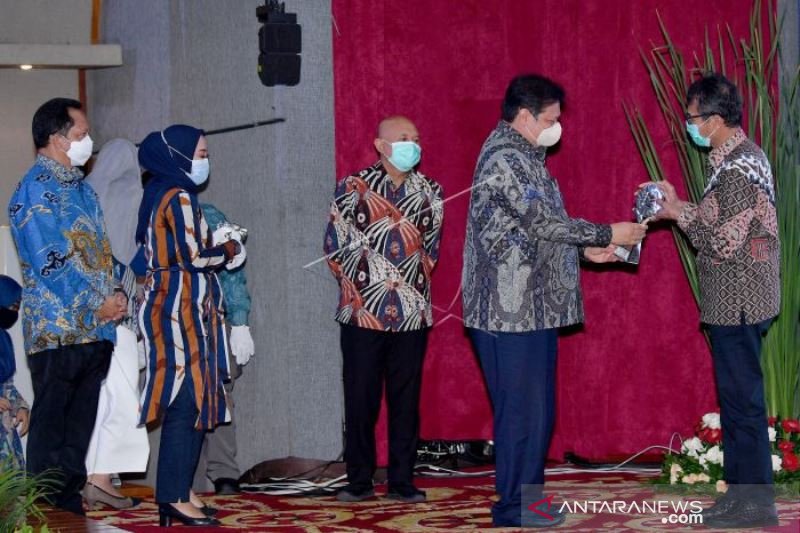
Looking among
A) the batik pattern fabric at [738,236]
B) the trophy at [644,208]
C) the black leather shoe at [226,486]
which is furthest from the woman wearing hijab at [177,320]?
the batik pattern fabric at [738,236]

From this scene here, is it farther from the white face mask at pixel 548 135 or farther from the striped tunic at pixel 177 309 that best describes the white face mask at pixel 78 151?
the white face mask at pixel 548 135

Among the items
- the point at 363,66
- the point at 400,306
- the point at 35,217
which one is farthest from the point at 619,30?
the point at 35,217

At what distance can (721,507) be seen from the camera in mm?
4844

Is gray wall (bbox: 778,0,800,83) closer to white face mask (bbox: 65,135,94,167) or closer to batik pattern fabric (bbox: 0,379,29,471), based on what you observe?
white face mask (bbox: 65,135,94,167)

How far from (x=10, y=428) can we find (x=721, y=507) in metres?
2.69

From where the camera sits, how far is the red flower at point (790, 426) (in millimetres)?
5680

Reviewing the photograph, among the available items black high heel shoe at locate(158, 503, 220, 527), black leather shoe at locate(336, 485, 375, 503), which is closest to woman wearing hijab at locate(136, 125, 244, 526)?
black high heel shoe at locate(158, 503, 220, 527)

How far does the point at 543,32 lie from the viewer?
6707 mm

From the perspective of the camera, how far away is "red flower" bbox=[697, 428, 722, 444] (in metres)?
5.76

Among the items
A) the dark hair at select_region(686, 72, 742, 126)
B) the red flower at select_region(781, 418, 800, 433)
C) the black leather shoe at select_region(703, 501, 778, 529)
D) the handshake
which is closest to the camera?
the black leather shoe at select_region(703, 501, 778, 529)

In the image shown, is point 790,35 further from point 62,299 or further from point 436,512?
point 62,299

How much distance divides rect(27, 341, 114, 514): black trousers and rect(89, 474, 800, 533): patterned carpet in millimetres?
336

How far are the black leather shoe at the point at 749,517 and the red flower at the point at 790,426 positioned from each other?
992mm
